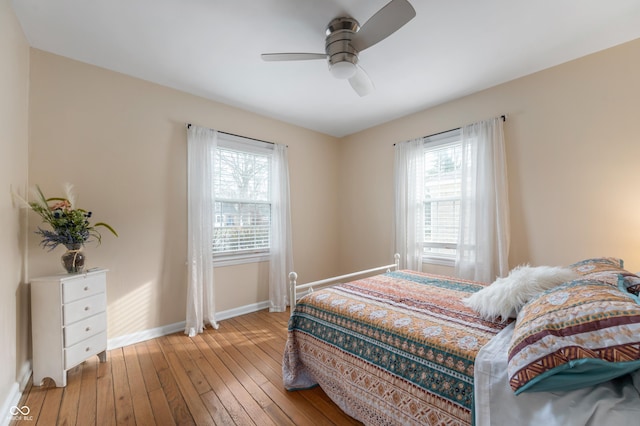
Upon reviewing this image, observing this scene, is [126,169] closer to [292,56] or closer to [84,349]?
[84,349]

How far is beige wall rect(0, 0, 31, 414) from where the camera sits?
5.22 ft

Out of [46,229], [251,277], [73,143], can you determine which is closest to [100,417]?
[46,229]

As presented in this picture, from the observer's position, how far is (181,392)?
71.8 inches

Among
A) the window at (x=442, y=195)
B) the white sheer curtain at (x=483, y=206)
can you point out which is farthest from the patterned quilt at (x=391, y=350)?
the window at (x=442, y=195)

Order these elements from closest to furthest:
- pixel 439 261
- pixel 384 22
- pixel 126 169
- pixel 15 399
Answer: pixel 384 22 < pixel 15 399 < pixel 126 169 < pixel 439 261

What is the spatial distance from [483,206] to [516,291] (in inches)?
64.7

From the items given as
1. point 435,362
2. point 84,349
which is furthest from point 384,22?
point 84,349

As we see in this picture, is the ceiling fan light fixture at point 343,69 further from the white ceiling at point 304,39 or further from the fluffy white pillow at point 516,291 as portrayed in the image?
the fluffy white pillow at point 516,291

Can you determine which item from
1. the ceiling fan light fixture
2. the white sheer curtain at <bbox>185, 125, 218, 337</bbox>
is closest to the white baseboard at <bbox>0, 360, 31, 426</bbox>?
the white sheer curtain at <bbox>185, 125, 218, 337</bbox>

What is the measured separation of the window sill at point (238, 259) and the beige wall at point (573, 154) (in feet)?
9.71

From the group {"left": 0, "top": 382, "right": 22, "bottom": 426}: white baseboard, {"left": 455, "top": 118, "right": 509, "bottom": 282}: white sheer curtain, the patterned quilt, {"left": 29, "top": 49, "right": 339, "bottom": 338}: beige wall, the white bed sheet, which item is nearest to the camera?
the white bed sheet

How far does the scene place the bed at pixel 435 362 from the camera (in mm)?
786

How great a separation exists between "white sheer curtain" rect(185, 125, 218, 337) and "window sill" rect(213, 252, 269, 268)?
19 centimetres
